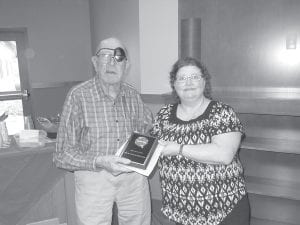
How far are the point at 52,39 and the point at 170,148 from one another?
14.6ft

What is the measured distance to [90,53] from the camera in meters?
5.59

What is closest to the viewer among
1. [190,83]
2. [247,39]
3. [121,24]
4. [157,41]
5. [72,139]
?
[190,83]

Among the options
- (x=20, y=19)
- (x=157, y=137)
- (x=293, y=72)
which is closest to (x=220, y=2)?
(x=293, y=72)

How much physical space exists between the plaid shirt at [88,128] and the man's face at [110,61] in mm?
90

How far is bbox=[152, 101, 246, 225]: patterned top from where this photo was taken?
1.47 meters

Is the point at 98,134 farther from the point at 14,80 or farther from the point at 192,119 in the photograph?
the point at 14,80

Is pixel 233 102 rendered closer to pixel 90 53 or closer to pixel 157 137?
pixel 157 137

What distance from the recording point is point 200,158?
1417 millimetres

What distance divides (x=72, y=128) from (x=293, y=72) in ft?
7.10

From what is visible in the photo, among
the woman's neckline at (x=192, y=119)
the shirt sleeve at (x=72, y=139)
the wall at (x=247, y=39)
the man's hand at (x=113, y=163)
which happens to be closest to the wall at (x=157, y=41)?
the wall at (x=247, y=39)

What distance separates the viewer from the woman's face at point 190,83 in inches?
59.7

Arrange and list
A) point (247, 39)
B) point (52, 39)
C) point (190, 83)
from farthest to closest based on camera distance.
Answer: point (52, 39)
point (247, 39)
point (190, 83)

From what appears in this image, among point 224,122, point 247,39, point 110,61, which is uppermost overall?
point 247,39

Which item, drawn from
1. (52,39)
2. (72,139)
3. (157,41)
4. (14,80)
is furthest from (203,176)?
(14,80)
